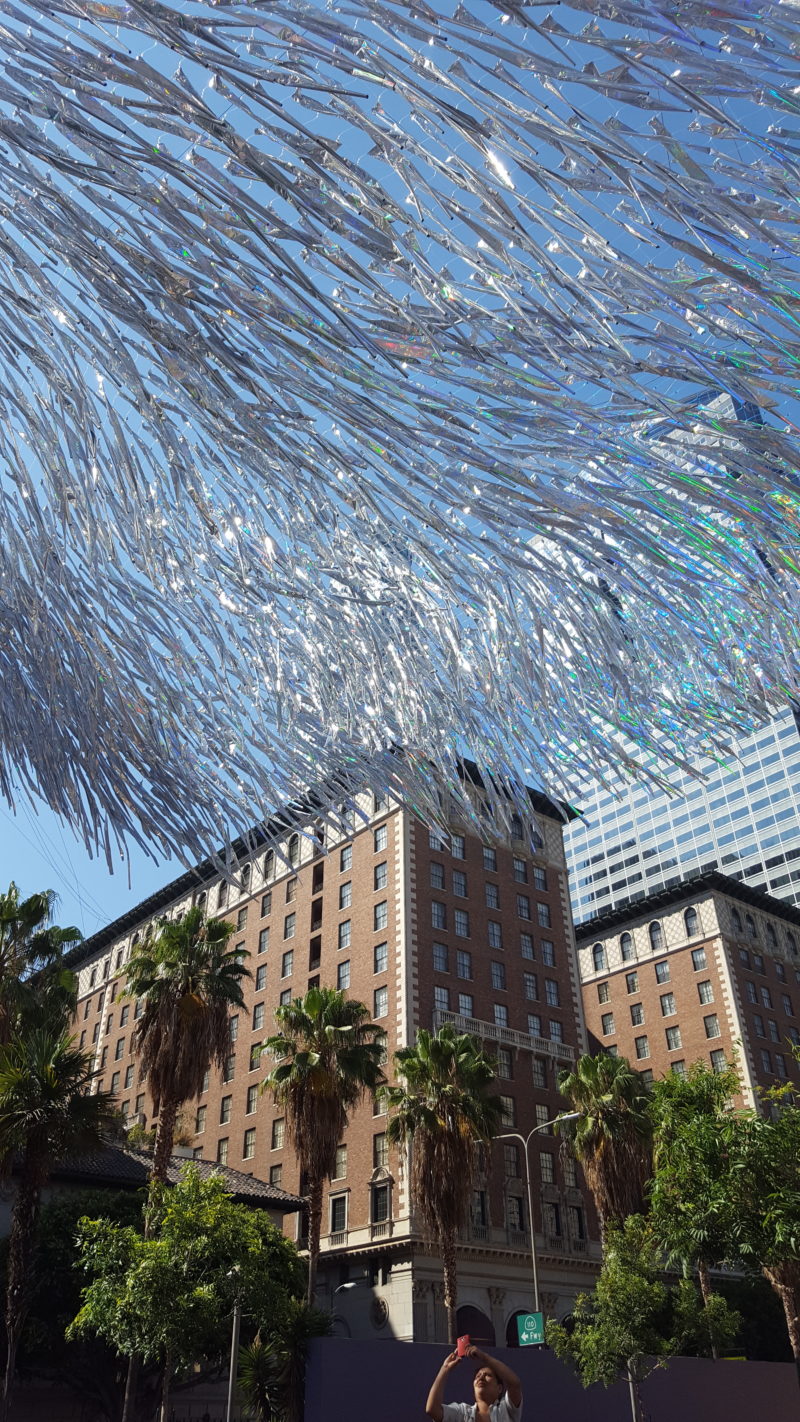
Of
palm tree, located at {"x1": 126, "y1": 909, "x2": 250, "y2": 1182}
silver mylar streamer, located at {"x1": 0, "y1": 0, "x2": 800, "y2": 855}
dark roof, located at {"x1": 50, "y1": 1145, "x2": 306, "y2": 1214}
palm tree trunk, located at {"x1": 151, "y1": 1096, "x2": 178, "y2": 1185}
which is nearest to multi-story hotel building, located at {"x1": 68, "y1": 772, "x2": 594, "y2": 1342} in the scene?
dark roof, located at {"x1": 50, "y1": 1145, "x2": 306, "y2": 1214}

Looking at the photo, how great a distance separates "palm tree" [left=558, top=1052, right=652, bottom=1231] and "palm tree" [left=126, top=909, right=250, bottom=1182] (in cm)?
1220

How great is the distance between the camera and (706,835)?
10700 cm

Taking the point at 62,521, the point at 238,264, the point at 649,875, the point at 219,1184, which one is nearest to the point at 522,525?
the point at 238,264

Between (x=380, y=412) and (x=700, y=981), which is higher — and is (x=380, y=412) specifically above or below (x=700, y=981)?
below

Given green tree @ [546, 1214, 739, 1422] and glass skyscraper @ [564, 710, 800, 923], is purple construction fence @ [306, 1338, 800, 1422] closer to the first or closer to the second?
green tree @ [546, 1214, 739, 1422]

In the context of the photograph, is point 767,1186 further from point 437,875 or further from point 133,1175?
point 437,875

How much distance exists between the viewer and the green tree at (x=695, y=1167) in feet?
71.4

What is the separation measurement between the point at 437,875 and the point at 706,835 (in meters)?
64.2

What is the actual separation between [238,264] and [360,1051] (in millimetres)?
29241

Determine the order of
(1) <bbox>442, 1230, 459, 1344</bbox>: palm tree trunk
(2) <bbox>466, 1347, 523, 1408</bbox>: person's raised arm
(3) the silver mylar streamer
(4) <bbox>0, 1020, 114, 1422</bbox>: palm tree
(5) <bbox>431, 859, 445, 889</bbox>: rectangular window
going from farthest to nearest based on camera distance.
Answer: (5) <bbox>431, 859, 445, 889</bbox>: rectangular window → (1) <bbox>442, 1230, 459, 1344</bbox>: palm tree trunk → (4) <bbox>0, 1020, 114, 1422</bbox>: palm tree → (2) <bbox>466, 1347, 523, 1408</bbox>: person's raised arm → (3) the silver mylar streamer

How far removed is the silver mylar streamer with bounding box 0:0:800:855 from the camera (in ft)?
14.3

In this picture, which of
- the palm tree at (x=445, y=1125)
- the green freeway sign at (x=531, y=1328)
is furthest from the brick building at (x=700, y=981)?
the green freeway sign at (x=531, y=1328)

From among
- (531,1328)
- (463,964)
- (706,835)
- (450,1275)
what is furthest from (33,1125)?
(706,835)

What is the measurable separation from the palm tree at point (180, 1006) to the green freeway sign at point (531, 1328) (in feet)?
30.3
